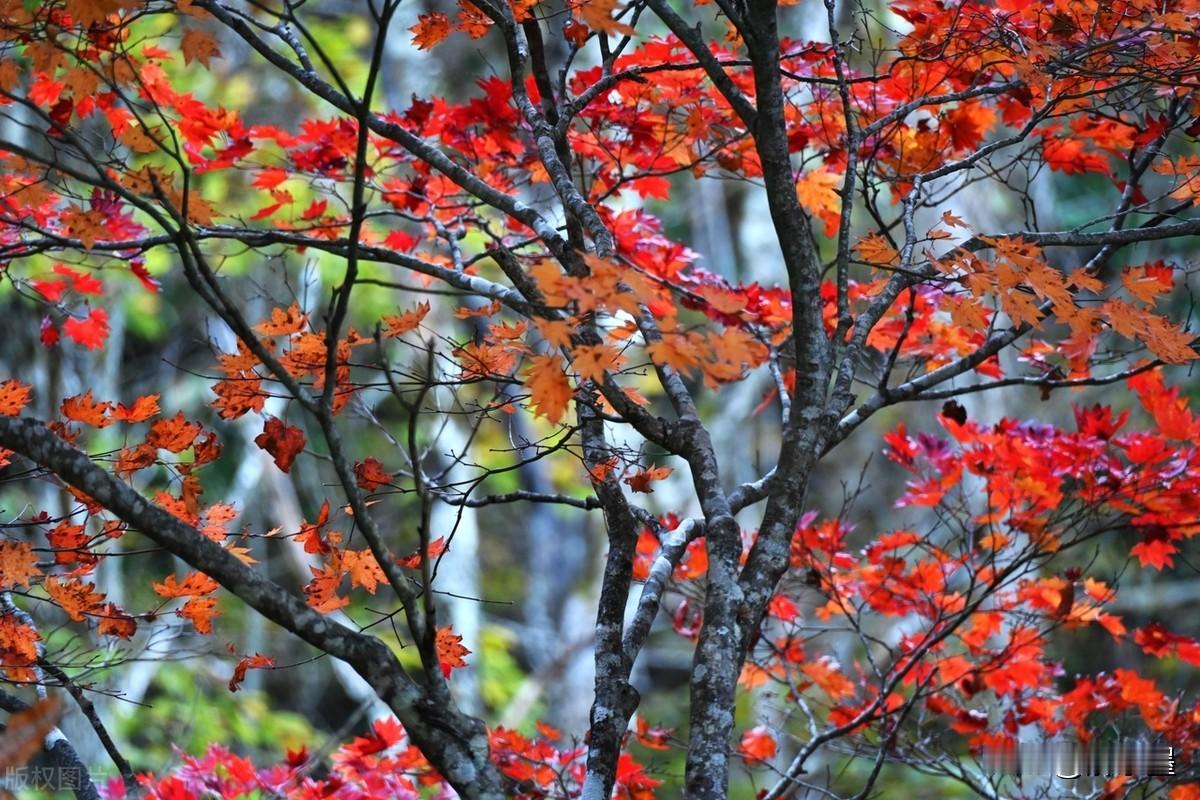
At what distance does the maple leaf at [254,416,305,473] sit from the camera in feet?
6.65

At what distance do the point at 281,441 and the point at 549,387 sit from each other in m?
0.61

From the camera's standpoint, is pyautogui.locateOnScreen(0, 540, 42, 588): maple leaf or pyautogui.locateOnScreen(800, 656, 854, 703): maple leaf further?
pyautogui.locateOnScreen(800, 656, 854, 703): maple leaf

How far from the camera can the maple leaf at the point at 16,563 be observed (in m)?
2.08

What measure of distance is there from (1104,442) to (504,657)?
687 cm

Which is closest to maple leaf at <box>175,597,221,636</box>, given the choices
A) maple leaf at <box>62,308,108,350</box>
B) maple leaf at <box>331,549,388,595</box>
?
maple leaf at <box>331,549,388,595</box>

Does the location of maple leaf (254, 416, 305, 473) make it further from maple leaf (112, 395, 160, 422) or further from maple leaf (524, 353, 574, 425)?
maple leaf (524, 353, 574, 425)

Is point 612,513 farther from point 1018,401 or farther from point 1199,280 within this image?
point 1199,280

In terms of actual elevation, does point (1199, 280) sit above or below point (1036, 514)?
above

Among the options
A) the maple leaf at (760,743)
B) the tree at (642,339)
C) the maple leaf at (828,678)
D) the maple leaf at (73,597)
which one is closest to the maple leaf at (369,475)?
the tree at (642,339)

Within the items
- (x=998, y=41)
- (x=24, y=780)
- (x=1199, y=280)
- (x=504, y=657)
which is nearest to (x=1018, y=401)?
Answer: (x=1199, y=280)

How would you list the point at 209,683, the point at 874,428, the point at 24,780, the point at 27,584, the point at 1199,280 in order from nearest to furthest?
the point at 27,584
the point at 24,780
the point at 209,683
the point at 1199,280
the point at 874,428

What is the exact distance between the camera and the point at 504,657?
921 cm

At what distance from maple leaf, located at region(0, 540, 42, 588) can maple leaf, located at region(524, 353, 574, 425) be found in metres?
1.07

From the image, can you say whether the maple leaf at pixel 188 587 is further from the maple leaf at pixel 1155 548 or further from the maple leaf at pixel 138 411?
the maple leaf at pixel 1155 548
